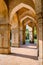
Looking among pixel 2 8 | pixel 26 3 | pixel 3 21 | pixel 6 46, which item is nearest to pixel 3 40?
pixel 6 46

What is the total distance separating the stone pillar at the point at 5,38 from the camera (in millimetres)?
9609

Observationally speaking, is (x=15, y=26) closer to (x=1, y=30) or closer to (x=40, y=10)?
(x=1, y=30)

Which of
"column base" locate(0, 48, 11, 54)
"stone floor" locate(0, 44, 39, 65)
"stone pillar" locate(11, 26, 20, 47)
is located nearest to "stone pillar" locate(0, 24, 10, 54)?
"column base" locate(0, 48, 11, 54)

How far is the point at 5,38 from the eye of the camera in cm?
964

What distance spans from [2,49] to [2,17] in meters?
2.59

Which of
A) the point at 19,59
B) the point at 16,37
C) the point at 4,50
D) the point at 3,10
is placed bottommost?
the point at 19,59

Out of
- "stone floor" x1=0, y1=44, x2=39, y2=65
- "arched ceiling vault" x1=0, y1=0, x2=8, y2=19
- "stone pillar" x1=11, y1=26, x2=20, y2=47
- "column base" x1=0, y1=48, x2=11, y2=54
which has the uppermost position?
"arched ceiling vault" x1=0, y1=0, x2=8, y2=19

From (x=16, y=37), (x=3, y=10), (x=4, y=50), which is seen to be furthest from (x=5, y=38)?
(x=16, y=37)

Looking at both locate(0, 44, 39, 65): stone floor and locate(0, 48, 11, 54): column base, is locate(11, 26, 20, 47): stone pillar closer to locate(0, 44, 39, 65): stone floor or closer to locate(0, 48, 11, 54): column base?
locate(0, 48, 11, 54): column base

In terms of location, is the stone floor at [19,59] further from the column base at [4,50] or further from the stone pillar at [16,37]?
the stone pillar at [16,37]

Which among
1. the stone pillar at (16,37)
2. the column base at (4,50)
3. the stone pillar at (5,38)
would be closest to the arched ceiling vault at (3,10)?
the stone pillar at (5,38)

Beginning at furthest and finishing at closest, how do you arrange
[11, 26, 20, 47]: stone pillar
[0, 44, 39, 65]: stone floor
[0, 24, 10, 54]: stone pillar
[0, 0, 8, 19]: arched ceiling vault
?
[11, 26, 20, 47]: stone pillar < [0, 24, 10, 54]: stone pillar < [0, 0, 8, 19]: arched ceiling vault < [0, 44, 39, 65]: stone floor

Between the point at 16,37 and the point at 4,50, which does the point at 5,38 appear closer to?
the point at 4,50

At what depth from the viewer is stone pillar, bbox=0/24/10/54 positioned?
9609 mm
